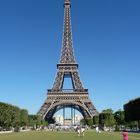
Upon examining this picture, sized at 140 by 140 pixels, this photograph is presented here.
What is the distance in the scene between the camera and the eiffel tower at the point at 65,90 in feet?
435

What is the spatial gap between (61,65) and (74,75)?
16.2 feet

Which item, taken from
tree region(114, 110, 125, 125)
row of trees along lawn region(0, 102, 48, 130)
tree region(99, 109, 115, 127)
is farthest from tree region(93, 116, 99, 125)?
row of trees along lawn region(0, 102, 48, 130)

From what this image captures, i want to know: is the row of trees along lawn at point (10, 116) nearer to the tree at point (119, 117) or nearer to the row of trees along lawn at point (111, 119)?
the row of trees along lawn at point (111, 119)

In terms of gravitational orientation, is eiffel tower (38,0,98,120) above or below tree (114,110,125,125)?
above

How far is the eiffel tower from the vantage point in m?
133

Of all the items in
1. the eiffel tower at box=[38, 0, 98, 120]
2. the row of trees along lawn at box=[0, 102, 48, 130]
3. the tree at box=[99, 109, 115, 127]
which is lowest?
the row of trees along lawn at box=[0, 102, 48, 130]

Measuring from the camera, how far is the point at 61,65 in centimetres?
13612

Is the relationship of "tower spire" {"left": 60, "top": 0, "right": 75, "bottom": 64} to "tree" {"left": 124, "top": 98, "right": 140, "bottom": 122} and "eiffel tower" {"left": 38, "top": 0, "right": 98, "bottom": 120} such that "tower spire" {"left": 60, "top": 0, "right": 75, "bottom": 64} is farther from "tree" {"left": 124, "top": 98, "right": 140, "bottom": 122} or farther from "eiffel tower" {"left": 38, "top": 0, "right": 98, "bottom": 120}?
"tree" {"left": 124, "top": 98, "right": 140, "bottom": 122}

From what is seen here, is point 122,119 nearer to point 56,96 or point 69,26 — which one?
point 56,96

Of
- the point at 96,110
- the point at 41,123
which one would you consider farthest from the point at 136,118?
the point at 41,123

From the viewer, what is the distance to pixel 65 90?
137 meters

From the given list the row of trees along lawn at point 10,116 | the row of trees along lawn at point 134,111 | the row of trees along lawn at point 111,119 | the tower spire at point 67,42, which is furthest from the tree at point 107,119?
the row of trees along lawn at point 134,111

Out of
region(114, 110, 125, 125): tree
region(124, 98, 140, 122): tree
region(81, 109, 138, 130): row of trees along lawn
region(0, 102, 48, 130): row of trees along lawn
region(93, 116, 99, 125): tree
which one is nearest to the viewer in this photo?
region(0, 102, 48, 130): row of trees along lawn

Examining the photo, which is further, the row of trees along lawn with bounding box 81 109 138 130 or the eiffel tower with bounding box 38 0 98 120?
the eiffel tower with bounding box 38 0 98 120
